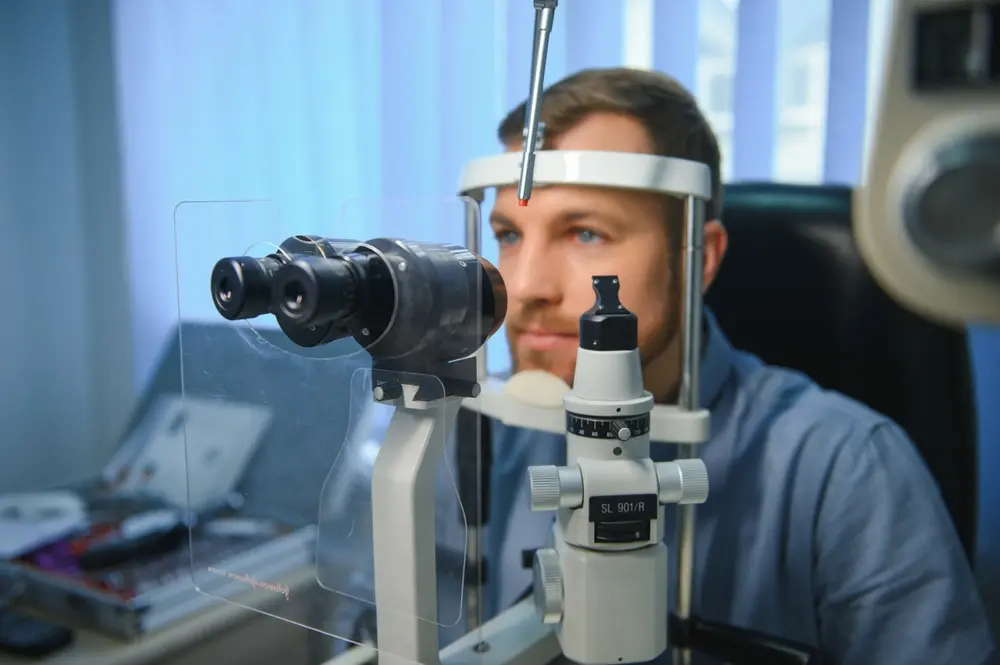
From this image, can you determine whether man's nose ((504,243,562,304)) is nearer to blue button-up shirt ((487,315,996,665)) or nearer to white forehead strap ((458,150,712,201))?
white forehead strap ((458,150,712,201))

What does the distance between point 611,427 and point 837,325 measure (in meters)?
0.41

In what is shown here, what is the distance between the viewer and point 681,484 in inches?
20.4

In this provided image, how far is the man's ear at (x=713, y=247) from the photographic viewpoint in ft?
2.49

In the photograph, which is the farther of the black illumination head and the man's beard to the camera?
the man's beard

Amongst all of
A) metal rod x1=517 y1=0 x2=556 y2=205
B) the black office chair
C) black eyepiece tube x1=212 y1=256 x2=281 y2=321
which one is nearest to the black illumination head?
metal rod x1=517 y1=0 x2=556 y2=205

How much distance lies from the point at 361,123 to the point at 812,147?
1.99 ft

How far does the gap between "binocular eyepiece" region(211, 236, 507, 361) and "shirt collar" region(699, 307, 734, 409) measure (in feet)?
1.07

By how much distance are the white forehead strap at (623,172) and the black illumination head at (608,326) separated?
117mm

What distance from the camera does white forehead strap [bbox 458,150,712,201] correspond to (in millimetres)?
608

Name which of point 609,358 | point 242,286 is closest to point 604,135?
point 609,358

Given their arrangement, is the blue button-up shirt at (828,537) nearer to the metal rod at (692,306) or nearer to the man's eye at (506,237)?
the metal rod at (692,306)

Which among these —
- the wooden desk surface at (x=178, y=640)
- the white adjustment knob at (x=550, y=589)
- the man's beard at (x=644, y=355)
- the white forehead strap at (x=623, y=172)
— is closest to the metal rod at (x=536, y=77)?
the white forehead strap at (x=623, y=172)

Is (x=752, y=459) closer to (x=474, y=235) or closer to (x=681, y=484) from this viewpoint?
(x=681, y=484)

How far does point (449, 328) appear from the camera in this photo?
1.59 ft
